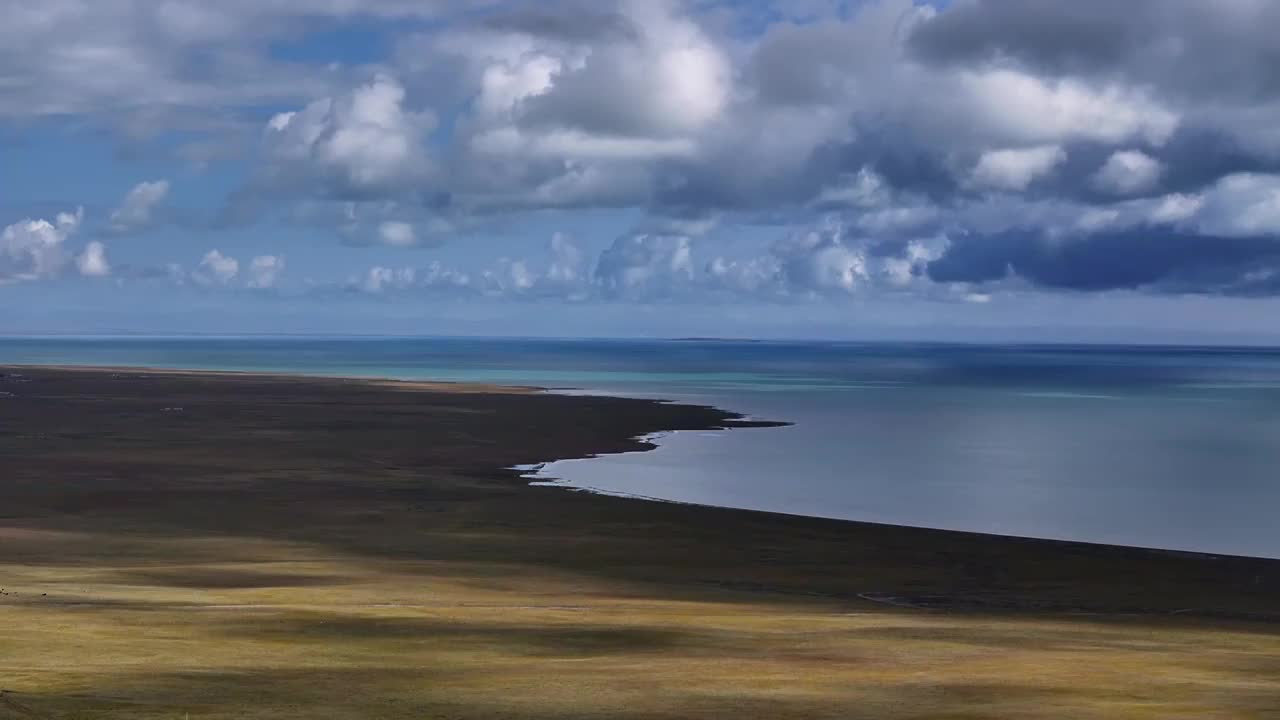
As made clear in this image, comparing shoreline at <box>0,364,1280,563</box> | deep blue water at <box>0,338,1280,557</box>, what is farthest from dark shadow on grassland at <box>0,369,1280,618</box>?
deep blue water at <box>0,338,1280,557</box>

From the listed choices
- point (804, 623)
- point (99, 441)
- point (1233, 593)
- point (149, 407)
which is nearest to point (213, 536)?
point (804, 623)

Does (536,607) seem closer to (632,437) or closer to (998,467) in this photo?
(998,467)

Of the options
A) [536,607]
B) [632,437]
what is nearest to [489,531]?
[536,607]

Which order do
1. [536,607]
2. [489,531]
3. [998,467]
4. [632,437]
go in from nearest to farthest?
[536,607] < [489,531] < [998,467] < [632,437]

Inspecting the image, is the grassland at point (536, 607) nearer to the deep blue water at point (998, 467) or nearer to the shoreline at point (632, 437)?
the shoreline at point (632, 437)

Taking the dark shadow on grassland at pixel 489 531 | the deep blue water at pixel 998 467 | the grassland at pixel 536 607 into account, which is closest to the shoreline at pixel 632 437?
the dark shadow on grassland at pixel 489 531

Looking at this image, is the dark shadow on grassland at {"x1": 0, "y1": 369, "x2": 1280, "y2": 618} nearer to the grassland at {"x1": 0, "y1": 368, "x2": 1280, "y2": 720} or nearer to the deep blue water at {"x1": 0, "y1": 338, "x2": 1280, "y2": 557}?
the grassland at {"x1": 0, "y1": 368, "x2": 1280, "y2": 720}

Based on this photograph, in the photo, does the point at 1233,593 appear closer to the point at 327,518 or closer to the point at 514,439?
the point at 327,518
